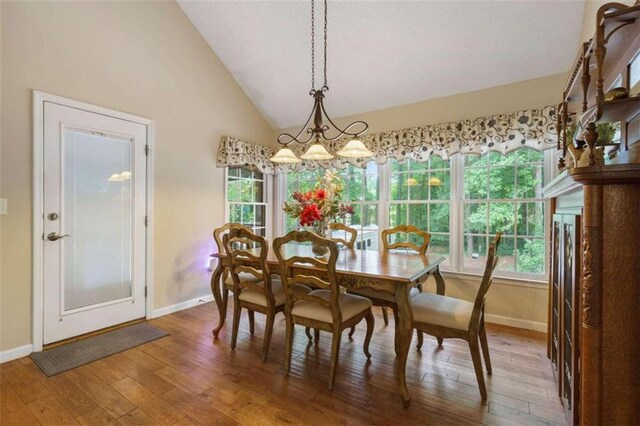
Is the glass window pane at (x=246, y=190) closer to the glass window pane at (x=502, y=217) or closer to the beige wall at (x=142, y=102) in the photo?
the beige wall at (x=142, y=102)

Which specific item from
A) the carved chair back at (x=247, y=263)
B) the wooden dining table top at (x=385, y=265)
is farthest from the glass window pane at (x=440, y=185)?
the carved chair back at (x=247, y=263)

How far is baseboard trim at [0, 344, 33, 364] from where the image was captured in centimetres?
238

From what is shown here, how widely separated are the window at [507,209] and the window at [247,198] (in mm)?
2940

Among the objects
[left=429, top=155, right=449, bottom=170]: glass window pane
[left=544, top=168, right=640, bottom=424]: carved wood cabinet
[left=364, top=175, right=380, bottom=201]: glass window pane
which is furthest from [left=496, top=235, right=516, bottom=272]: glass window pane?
[left=544, top=168, right=640, bottom=424]: carved wood cabinet

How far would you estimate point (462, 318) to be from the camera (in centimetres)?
197

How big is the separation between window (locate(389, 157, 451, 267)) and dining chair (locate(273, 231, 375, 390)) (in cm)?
170

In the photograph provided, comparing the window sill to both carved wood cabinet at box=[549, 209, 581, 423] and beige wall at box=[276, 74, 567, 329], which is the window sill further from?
carved wood cabinet at box=[549, 209, 581, 423]

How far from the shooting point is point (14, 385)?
2.07 meters

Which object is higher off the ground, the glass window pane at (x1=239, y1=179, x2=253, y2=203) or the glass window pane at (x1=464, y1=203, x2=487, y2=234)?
the glass window pane at (x1=239, y1=179, x2=253, y2=203)

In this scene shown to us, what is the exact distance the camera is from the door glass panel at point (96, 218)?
2766 millimetres

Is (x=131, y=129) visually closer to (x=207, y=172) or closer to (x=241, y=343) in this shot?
(x=207, y=172)

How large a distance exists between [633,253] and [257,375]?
7.18 ft

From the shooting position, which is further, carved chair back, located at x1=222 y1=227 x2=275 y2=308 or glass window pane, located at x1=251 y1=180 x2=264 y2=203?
glass window pane, located at x1=251 y1=180 x2=264 y2=203

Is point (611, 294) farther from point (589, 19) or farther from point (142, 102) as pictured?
point (142, 102)
